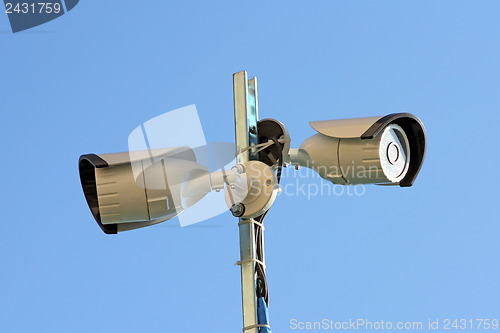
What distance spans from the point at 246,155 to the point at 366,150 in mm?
611

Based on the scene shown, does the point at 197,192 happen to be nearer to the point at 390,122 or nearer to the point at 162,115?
the point at 162,115

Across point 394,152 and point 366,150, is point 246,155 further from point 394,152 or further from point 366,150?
A: point 394,152

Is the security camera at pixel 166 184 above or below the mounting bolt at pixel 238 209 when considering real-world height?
above

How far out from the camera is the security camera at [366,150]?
5605 millimetres

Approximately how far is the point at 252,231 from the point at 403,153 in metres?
0.88

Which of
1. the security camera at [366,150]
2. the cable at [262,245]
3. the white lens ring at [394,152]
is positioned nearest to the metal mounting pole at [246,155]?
the cable at [262,245]

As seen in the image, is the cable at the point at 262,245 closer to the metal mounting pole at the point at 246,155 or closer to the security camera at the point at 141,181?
the metal mounting pole at the point at 246,155

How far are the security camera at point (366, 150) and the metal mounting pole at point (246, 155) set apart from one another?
0.26 m

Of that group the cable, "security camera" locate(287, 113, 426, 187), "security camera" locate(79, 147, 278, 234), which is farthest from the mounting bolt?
"security camera" locate(287, 113, 426, 187)

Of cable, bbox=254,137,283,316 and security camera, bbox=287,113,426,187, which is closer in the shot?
security camera, bbox=287,113,426,187

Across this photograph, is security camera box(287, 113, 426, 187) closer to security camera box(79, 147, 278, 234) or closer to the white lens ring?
the white lens ring

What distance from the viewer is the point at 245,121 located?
18.8 feet

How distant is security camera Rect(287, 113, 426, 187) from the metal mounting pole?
0.26 metres

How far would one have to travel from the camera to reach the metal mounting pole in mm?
5637
